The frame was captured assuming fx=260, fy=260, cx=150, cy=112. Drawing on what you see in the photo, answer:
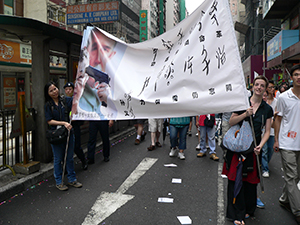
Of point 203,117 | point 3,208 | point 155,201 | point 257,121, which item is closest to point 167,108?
point 257,121

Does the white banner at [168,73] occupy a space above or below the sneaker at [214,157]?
above

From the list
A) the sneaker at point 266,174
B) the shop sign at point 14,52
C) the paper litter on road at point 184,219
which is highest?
the shop sign at point 14,52

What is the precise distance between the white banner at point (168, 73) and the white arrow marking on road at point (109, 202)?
1.39 m

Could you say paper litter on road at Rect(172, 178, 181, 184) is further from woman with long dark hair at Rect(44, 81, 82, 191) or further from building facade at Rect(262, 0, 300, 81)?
building facade at Rect(262, 0, 300, 81)

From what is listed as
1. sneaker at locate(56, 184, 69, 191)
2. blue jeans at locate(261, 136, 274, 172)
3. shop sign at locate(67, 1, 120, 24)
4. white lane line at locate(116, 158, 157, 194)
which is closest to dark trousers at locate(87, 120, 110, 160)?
white lane line at locate(116, 158, 157, 194)

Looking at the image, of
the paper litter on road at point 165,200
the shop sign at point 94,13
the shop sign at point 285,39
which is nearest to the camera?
the paper litter on road at point 165,200

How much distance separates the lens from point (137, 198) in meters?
4.32

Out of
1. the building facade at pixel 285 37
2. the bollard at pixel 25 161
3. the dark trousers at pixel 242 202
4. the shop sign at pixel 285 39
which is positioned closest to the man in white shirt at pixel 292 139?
the dark trousers at pixel 242 202

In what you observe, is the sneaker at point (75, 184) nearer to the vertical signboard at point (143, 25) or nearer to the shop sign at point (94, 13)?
the shop sign at point (94, 13)

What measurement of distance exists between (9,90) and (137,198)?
651 inches

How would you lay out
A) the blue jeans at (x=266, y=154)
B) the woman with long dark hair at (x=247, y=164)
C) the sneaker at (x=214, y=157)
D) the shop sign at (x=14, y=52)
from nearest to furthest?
the woman with long dark hair at (x=247, y=164) → the blue jeans at (x=266, y=154) → the sneaker at (x=214, y=157) → the shop sign at (x=14, y=52)

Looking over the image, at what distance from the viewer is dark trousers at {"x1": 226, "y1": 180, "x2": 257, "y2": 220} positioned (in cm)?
349

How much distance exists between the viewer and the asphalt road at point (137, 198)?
3650 millimetres

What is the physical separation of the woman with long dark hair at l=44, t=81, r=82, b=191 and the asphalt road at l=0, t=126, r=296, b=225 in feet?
0.65
